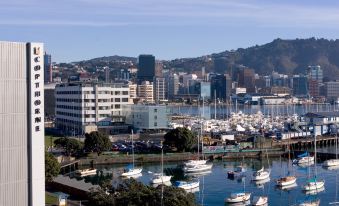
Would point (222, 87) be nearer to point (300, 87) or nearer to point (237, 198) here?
point (300, 87)

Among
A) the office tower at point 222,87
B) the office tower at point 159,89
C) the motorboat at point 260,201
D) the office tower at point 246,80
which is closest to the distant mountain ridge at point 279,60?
the office tower at point 246,80

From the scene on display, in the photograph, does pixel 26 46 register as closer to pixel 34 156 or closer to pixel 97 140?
pixel 34 156

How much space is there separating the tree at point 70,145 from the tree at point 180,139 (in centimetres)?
419

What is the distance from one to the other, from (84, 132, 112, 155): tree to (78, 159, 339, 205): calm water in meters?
1.43

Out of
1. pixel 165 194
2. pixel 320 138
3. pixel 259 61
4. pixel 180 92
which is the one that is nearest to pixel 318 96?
pixel 180 92

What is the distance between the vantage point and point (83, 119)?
3750 cm

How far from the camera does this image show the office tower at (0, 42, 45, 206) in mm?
10164

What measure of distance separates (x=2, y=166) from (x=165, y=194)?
3756 millimetres

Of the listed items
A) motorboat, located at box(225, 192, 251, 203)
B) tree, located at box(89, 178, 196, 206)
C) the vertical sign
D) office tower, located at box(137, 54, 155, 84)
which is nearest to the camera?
the vertical sign

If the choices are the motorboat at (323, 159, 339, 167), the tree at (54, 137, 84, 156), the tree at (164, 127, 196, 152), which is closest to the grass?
the tree at (54, 137, 84, 156)

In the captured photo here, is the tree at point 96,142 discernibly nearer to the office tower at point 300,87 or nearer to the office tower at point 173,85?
the office tower at point 173,85

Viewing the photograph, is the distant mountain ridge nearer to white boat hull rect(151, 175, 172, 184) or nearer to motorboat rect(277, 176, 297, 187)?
white boat hull rect(151, 175, 172, 184)

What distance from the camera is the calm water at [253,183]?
20.1m

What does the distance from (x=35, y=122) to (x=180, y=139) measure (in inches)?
765
